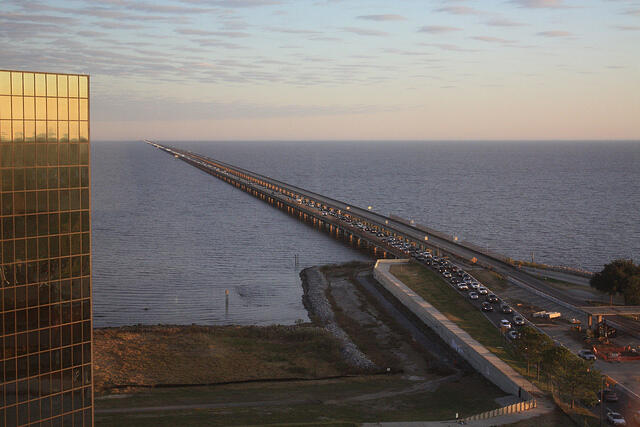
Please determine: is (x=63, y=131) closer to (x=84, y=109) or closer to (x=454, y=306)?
(x=84, y=109)

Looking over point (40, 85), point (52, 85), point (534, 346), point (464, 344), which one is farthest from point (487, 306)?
point (40, 85)

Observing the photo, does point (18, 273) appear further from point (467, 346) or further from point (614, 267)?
point (614, 267)

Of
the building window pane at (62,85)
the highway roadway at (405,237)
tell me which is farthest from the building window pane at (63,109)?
the highway roadway at (405,237)

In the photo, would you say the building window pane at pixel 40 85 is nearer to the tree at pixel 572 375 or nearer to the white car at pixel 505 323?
the tree at pixel 572 375

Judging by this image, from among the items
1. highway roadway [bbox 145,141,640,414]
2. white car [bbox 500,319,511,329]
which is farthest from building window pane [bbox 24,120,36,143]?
highway roadway [bbox 145,141,640,414]

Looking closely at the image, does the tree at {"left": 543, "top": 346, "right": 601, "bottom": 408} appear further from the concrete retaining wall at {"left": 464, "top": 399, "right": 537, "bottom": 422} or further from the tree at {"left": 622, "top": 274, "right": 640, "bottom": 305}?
the tree at {"left": 622, "top": 274, "right": 640, "bottom": 305}

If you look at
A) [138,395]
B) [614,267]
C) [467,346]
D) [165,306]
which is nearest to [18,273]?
[138,395]
